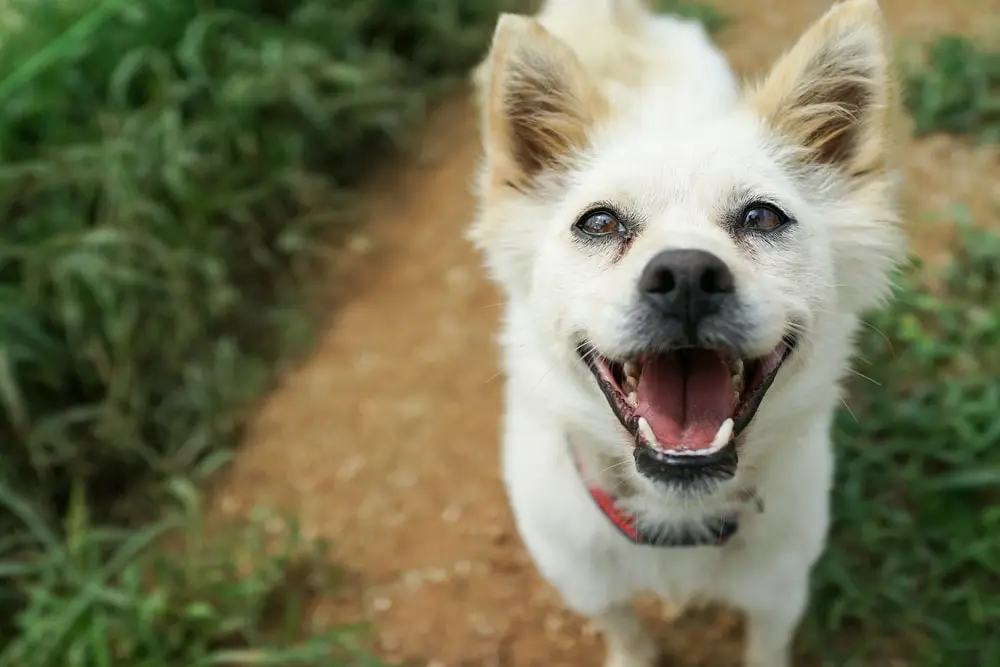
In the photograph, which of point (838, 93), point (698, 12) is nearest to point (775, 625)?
point (838, 93)

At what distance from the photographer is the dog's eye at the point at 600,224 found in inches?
81.4

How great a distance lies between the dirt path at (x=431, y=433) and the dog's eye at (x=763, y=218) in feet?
5.39

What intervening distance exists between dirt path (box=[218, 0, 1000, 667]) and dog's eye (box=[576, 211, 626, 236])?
61.8 inches

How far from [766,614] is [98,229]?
3200 mm

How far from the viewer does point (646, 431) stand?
6.28 ft

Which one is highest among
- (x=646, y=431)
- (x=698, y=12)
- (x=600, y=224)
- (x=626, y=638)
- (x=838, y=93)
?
(x=838, y=93)

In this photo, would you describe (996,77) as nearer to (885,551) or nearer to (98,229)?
(885,551)

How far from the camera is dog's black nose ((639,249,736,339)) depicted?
176 centimetres

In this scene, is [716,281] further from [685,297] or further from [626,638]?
[626,638]

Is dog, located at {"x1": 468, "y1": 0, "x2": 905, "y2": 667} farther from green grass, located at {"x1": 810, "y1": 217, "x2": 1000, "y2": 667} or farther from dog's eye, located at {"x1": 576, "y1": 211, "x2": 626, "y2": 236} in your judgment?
green grass, located at {"x1": 810, "y1": 217, "x2": 1000, "y2": 667}

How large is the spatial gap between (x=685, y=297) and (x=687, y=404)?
0.29m

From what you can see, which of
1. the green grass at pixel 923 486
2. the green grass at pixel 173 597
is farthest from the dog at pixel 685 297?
the green grass at pixel 173 597

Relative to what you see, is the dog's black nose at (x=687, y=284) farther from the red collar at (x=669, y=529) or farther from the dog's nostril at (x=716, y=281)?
the red collar at (x=669, y=529)

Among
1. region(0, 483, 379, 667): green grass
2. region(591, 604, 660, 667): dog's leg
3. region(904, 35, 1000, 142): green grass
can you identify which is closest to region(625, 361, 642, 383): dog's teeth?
region(591, 604, 660, 667): dog's leg
